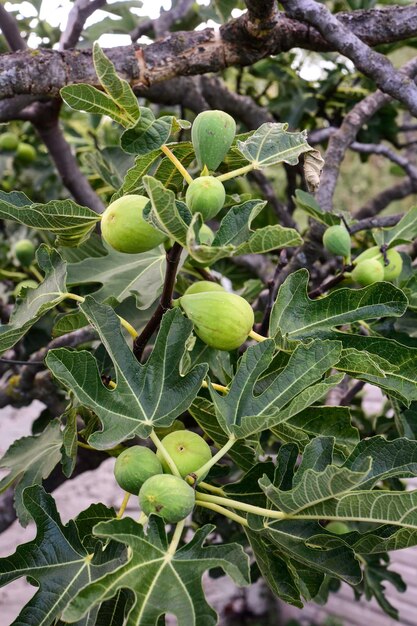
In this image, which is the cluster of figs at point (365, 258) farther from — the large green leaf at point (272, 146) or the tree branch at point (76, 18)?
the tree branch at point (76, 18)

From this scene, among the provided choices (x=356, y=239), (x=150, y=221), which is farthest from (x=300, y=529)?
(x=356, y=239)

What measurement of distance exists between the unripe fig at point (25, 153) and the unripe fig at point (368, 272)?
4.33ft

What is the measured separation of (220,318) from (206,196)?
0.41ft

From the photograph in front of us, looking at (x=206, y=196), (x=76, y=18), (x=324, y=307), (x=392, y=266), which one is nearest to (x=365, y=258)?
(x=392, y=266)

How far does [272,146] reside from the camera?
764 mm

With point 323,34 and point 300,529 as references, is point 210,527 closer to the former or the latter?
point 300,529

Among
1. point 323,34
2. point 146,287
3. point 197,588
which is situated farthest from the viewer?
point 323,34

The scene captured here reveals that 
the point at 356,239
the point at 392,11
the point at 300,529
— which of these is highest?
the point at 392,11

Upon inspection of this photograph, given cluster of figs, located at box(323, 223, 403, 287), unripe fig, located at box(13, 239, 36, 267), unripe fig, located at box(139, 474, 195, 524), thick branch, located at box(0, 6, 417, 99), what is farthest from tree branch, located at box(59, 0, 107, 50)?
unripe fig, located at box(139, 474, 195, 524)

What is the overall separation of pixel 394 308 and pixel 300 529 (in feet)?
0.94

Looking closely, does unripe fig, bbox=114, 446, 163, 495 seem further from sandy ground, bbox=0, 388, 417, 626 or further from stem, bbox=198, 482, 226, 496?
sandy ground, bbox=0, 388, 417, 626

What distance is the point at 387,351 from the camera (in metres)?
0.82

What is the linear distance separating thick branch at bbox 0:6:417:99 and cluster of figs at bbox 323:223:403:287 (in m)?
0.37

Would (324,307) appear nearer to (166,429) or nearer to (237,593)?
(166,429)
